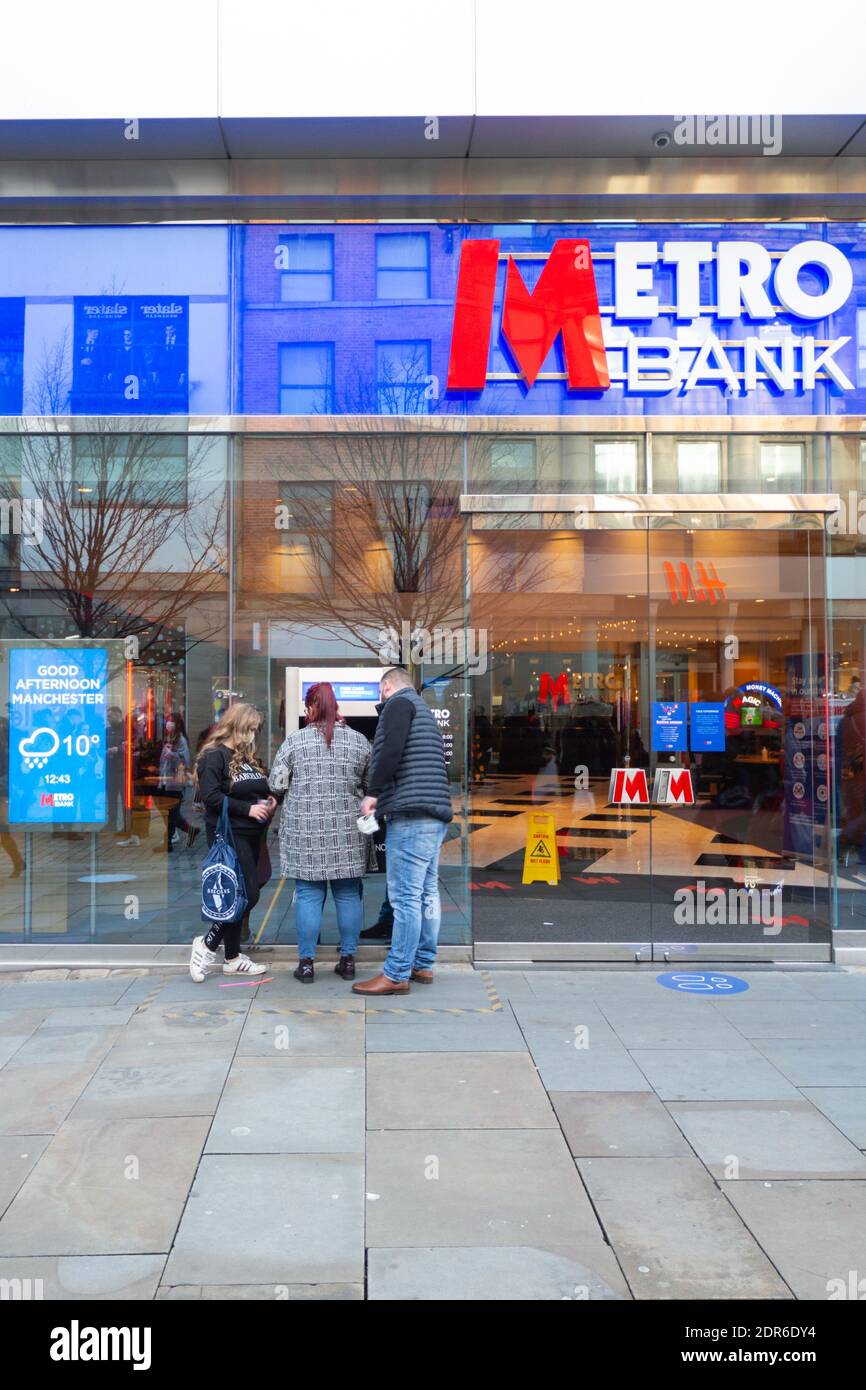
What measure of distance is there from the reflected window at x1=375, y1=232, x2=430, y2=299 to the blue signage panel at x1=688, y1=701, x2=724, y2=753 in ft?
12.9

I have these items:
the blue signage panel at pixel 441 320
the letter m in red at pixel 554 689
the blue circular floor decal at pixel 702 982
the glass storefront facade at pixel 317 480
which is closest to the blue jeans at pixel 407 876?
the glass storefront facade at pixel 317 480

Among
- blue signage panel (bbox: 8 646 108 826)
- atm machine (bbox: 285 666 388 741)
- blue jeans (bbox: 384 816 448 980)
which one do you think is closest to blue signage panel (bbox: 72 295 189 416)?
blue signage panel (bbox: 8 646 108 826)

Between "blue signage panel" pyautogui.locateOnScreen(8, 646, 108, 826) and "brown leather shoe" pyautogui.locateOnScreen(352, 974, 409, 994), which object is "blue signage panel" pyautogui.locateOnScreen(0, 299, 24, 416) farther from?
"brown leather shoe" pyautogui.locateOnScreen(352, 974, 409, 994)

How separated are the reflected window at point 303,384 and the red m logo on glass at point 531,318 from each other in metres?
0.97

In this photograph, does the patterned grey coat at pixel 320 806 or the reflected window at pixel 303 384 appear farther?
the reflected window at pixel 303 384

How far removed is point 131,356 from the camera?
8.27 meters

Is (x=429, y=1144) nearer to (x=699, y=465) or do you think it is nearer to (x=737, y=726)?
(x=737, y=726)

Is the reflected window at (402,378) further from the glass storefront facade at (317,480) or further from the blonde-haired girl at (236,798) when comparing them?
the blonde-haired girl at (236,798)

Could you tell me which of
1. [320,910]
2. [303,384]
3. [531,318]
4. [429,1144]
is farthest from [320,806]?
[531,318]

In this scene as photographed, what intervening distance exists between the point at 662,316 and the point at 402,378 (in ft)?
6.83

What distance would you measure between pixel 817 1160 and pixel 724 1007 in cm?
239

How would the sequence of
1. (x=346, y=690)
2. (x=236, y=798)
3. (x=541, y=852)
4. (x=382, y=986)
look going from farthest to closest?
(x=541, y=852), (x=346, y=690), (x=236, y=798), (x=382, y=986)

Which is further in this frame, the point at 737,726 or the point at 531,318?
the point at 737,726

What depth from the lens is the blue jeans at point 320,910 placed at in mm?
7113
